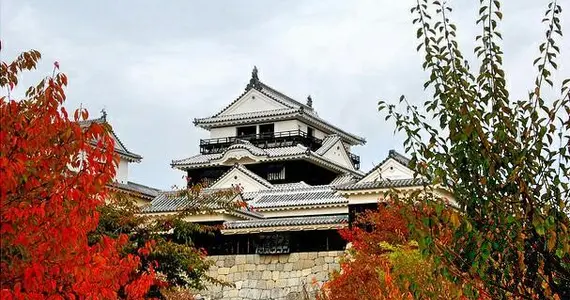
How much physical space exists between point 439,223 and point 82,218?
2.72 metres

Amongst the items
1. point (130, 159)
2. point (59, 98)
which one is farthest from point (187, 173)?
point (59, 98)

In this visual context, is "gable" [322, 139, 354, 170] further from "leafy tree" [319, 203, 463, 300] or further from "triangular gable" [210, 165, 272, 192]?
"leafy tree" [319, 203, 463, 300]

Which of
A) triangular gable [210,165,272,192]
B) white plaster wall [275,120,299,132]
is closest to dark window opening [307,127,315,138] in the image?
white plaster wall [275,120,299,132]

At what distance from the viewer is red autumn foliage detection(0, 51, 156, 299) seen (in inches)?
236

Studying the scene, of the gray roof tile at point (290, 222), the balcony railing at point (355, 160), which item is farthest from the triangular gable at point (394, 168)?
the balcony railing at point (355, 160)

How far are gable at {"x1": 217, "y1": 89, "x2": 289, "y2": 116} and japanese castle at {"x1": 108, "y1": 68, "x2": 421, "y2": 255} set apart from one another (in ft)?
0.18

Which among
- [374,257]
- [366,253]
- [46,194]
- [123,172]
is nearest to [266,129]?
[123,172]

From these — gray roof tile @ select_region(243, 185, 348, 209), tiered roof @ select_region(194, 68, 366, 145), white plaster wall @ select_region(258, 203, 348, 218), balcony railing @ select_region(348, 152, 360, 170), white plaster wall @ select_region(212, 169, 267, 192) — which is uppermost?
tiered roof @ select_region(194, 68, 366, 145)

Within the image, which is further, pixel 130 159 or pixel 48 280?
pixel 130 159

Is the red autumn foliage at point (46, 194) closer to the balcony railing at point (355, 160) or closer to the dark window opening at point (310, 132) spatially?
the dark window opening at point (310, 132)

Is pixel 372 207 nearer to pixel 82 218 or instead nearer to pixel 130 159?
pixel 82 218

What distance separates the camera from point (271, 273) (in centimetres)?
2870

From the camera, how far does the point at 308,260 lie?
2814cm

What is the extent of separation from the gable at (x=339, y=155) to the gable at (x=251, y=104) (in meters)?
3.60
